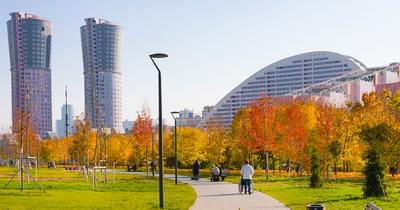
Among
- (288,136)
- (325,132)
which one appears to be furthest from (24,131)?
(325,132)

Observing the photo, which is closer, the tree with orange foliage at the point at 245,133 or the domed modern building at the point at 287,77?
the tree with orange foliage at the point at 245,133

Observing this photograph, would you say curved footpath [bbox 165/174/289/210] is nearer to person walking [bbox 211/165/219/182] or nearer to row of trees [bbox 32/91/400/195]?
row of trees [bbox 32/91/400/195]

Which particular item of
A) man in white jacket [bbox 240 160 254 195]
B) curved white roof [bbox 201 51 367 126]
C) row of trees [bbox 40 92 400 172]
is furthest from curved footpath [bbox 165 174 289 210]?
curved white roof [bbox 201 51 367 126]

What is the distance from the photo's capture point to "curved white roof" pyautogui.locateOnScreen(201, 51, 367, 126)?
604 ft

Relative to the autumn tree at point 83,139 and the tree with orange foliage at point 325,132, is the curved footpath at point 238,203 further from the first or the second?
the tree with orange foliage at point 325,132

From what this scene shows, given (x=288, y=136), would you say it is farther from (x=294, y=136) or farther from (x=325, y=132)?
(x=325, y=132)

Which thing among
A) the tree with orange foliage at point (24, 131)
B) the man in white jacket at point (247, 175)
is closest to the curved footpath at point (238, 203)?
the man in white jacket at point (247, 175)

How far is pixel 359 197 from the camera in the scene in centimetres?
2014

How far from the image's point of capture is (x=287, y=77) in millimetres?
193000

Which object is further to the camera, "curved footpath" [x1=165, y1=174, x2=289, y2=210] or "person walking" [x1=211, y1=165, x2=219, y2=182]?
"person walking" [x1=211, y1=165, x2=219, y2=182]

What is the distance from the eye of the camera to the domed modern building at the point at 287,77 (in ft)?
601

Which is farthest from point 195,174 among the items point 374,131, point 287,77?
point 287,77

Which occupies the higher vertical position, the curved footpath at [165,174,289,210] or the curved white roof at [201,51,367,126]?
the curved white roof at [201,51,367,126]

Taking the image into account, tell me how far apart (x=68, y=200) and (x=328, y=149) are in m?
25.6
